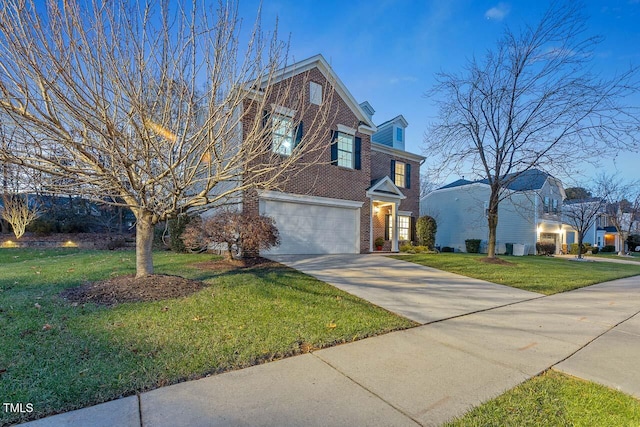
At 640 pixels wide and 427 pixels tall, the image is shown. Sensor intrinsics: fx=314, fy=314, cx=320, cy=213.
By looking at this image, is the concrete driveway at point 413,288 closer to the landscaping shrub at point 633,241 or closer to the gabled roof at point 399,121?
the gabled roof at point 399,121

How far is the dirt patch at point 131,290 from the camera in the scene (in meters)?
4.84

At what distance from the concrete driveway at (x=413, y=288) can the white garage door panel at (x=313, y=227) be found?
1.43 metres

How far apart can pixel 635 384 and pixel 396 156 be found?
15.9 metres

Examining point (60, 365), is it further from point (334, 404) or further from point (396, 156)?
point (396, 156)

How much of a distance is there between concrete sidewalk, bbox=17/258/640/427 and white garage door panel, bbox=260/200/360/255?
23.0 feet

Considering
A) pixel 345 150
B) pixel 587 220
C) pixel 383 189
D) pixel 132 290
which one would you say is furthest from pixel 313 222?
pixel 587 220

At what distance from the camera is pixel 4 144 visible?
13.1ft

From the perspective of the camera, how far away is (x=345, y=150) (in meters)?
13.8

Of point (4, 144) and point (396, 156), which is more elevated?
point (396, 156)

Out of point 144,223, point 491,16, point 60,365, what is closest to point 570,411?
point 60,365

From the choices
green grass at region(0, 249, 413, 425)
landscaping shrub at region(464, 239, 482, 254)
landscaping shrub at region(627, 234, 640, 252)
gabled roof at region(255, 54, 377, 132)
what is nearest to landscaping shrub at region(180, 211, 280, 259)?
Result: green grass at region(0, 249, 413, 425)

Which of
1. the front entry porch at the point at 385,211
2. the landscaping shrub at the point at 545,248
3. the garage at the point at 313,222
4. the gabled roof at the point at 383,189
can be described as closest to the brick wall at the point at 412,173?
the gabled roof at the point at 383,189

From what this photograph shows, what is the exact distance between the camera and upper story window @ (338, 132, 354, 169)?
44.5 feet

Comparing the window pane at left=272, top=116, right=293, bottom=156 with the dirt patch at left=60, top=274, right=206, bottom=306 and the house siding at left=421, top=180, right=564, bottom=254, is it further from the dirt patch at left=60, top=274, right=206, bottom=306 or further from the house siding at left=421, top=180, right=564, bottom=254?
the house siding at left=421, top=180, right=564, bottom=254
